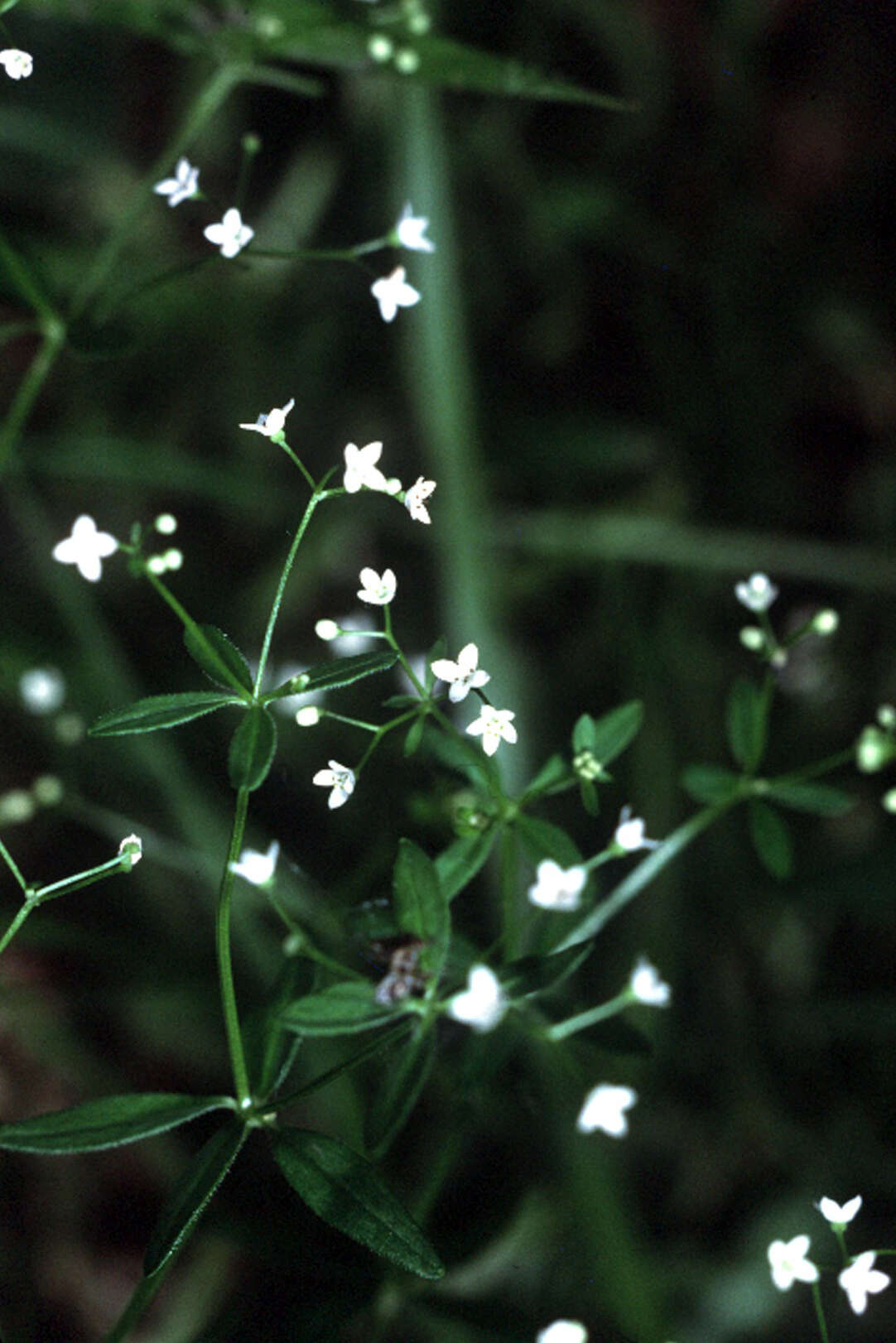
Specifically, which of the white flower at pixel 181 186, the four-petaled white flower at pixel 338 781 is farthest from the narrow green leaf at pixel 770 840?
the white flower at pixel 181 186

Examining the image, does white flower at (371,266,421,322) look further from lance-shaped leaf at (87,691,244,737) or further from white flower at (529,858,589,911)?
white flower at (529,858,589,911)

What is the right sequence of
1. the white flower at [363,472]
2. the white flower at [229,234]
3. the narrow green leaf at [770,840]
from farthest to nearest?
the narrow green leaf at [770,840] → the white flower at [229,234] → the white flower at [363,472]

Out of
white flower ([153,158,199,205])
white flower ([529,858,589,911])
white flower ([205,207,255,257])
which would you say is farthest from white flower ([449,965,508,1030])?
white flower ([153,158,199,205])

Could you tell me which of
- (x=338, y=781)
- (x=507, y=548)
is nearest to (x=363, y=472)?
(x=338, y=781)

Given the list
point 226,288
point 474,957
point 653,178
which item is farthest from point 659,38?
point 474,957

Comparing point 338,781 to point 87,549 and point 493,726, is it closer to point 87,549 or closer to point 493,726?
point 493,726

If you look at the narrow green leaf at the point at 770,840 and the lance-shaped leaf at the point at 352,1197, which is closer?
the lance-shaped leaf at the point at 352,1197

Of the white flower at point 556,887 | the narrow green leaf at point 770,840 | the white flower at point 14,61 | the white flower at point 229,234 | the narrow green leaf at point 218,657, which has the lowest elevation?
the narrow green leaf at point 218,657

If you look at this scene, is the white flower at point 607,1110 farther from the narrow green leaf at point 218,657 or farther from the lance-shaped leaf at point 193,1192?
the narrow green leaf at point 218,657
